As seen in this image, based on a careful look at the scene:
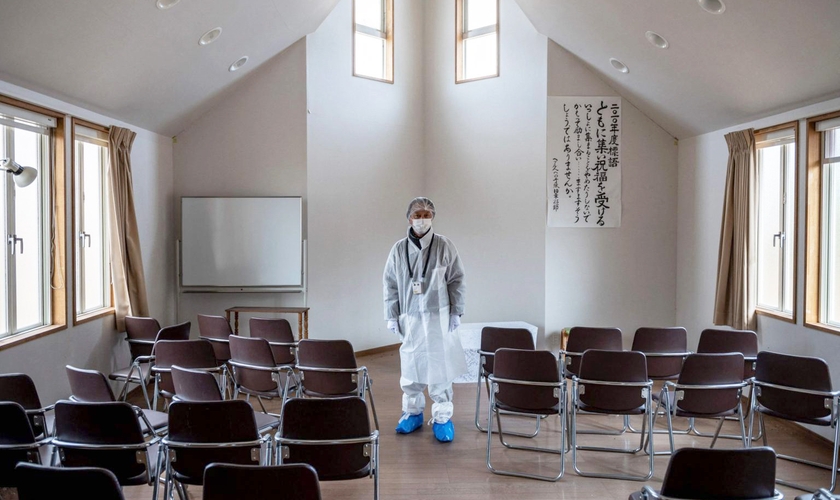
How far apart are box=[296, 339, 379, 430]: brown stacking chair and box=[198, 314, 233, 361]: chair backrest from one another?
128 centimetres

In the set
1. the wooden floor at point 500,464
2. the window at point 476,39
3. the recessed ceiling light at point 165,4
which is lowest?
the wooden floor at point 500,464

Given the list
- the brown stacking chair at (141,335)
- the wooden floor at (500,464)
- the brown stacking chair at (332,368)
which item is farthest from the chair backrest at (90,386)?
the brown stacking chair at (141,335)

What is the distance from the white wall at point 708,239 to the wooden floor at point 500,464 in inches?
27.1

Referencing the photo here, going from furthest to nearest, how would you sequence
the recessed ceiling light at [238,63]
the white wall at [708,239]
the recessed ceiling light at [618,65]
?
the recessed ceiling light at [238,63] → the recessed ceiling light at [618,65] → the white wall at [708,239]

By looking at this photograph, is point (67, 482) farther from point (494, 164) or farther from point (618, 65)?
point (494, 164)

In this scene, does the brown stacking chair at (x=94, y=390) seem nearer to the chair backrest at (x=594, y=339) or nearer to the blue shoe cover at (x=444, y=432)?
the blue shoe cover at (x=444, y=432)

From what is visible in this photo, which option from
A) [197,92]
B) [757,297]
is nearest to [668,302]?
[757,297]

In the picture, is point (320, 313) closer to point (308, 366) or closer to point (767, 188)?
point (308, 366)

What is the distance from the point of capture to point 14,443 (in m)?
2.90

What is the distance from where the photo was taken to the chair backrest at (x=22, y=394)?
129 inches

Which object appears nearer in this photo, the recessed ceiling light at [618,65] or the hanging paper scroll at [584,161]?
the recessed ceiling light at [618,65]

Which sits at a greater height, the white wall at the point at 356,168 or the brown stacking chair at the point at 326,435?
the white wall at the point at 356,168

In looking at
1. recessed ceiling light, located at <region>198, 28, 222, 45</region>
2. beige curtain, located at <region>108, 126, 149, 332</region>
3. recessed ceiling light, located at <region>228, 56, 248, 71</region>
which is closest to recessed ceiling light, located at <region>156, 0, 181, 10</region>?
recessed ceiling light, located at <region>198, 28, 222, 45</region>

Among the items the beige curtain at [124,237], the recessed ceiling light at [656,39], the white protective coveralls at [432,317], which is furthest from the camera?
the beige curtain at [124,237]
